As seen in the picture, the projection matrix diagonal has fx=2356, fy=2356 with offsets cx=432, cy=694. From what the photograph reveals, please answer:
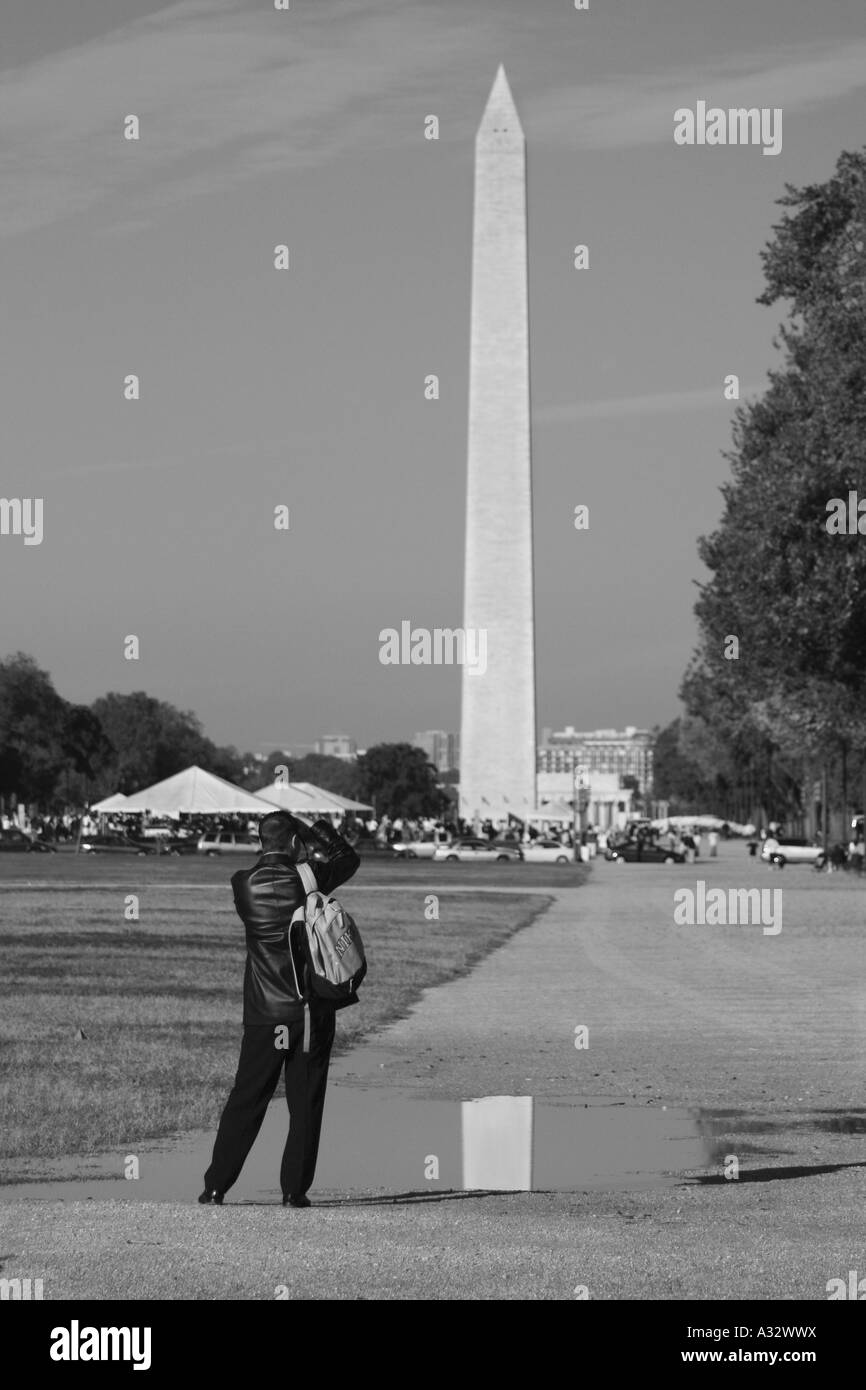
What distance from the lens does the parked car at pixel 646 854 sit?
8788 centimetres

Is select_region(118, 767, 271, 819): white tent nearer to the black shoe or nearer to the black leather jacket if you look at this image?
the black leather jacket

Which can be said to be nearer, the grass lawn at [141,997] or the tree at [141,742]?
the grass lawn at [141,997]

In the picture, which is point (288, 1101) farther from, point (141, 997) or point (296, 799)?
point (296, 799)

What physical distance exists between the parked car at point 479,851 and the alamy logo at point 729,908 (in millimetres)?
26734

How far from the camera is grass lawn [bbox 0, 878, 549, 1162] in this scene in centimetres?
1522

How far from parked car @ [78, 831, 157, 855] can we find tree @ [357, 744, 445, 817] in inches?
2464

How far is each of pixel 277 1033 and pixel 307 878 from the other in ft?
2.51

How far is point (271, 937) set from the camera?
11500 millimetres

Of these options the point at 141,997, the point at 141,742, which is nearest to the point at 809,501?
the point at 141,997

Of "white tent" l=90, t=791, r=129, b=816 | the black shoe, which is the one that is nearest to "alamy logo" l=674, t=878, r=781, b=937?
the black shoe

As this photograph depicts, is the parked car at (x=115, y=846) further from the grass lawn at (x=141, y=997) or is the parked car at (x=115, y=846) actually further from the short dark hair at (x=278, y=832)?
the short dark hair at (x=278, y=832)
